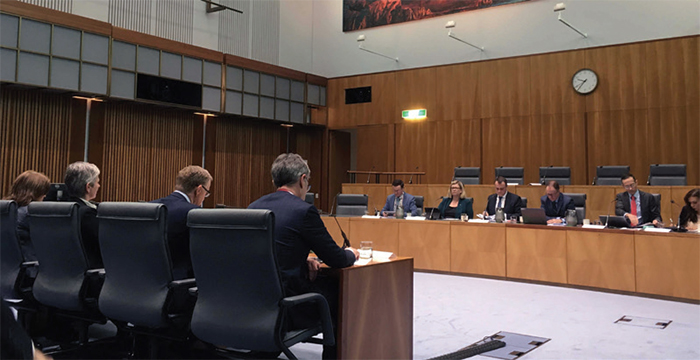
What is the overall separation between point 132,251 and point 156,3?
31.7 feet

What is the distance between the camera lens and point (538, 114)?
1064 cm

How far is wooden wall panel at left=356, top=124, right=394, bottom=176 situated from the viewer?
41.1 feet

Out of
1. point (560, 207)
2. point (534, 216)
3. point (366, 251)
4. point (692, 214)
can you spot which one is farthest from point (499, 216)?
point (366, 251)

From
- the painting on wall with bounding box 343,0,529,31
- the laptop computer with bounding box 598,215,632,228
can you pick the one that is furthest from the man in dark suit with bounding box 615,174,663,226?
the painting on wall with bounding box 343,0,529,31

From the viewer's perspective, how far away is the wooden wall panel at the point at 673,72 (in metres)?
9.15

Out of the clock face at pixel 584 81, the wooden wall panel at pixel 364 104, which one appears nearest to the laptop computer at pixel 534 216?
the clock face at pixel 584 81

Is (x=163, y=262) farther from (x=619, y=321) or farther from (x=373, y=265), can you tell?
(x=619, y=321)

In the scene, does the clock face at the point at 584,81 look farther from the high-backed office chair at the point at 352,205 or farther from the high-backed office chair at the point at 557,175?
the high-backed office chair at the point at 352,205

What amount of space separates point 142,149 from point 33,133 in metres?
1.98

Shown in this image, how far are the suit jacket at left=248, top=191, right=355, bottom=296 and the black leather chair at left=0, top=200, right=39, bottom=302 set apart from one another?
1.72 m

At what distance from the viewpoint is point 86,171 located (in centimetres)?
318

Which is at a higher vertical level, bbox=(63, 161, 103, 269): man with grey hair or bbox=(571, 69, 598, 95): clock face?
bbox=(571, 69, 598, 95): clock face

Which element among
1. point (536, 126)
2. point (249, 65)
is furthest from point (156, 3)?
point (536, 126)

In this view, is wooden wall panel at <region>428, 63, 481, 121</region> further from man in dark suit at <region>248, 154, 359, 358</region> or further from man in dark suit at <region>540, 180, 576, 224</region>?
man in dark suit at <region>248, 154, 359, 358</region>
